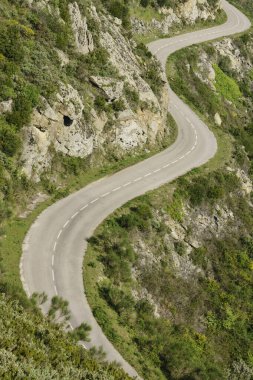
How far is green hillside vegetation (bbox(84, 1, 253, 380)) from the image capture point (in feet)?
85.9

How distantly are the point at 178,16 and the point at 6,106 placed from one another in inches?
2288

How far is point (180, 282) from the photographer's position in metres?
33.2

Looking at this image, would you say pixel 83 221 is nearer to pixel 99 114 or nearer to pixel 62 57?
pixel 99 114

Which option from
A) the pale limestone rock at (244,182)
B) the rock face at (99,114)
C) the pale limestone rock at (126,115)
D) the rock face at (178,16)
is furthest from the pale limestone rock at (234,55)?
the pale limestone rock at (126,115)

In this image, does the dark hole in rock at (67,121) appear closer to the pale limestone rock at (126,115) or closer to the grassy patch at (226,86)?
the pale limestone rock at (126,115)

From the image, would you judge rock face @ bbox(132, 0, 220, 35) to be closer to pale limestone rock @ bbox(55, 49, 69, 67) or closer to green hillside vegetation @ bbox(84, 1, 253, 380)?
pale limestone rock @ bbox(55, 49, 69, 67)

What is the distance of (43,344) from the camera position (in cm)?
1723

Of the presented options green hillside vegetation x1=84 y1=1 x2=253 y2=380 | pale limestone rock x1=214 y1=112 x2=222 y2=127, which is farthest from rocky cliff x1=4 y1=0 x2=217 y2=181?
pale limestone rock x1=214 y1=112 x2=222 y2=127

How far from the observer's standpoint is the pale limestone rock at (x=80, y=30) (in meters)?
42.5

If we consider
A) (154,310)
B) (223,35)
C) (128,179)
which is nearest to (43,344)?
(154,310)

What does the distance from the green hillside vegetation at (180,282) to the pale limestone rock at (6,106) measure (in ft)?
38.7

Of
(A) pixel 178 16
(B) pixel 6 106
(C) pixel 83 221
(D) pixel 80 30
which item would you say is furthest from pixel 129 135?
(A) pixel 178 16

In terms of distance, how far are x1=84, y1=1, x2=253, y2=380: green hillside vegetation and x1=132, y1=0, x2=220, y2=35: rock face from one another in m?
35.1

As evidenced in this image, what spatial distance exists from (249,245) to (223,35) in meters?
56.0
